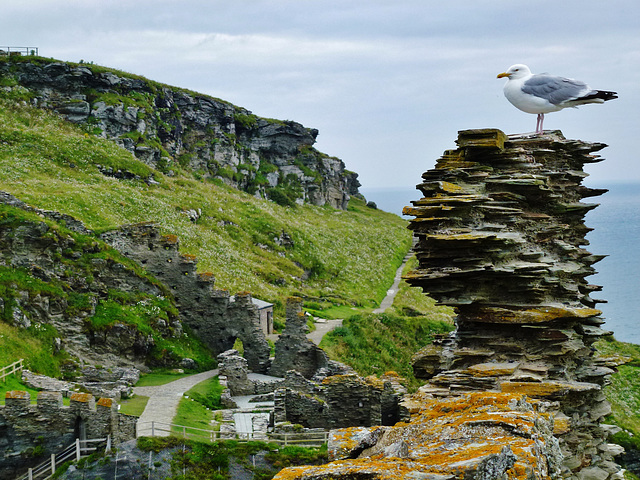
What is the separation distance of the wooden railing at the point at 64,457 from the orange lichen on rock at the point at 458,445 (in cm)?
1256

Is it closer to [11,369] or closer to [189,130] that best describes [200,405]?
[11,369]

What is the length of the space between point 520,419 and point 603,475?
8154 millimetres

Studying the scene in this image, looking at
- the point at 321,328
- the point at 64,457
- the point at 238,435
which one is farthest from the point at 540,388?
the point at 321,328

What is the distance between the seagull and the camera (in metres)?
16.6

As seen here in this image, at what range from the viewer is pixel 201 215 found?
69.1m

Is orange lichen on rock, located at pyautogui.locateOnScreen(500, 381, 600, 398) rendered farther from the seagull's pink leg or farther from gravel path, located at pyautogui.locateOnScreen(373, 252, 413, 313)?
gravel path, located at pyautogui.locateOnScreen(373, 252, 413, 313)

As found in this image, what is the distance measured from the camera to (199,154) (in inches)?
3848

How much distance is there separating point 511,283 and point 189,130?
289 feet

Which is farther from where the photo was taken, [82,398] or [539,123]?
[82,398]

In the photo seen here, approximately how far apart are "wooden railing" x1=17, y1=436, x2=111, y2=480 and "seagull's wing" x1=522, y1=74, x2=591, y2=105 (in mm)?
16356

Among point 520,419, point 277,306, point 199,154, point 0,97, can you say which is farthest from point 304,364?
point 199,154

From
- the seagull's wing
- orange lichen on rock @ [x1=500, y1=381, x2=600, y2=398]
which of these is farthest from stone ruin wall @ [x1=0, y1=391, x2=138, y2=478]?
the seagull's wing

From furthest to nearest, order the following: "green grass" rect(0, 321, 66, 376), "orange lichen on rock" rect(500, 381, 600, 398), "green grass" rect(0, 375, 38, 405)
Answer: "green grass" rect(0, 321, 66, 376)
"green grass" rect(0, 375, 38, 405)
"orange lichen on rock" rect(500, 381, 600, 398)

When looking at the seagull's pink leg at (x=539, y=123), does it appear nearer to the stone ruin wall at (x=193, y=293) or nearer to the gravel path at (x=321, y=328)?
the stone ruin wall at (x=193, y=293)
